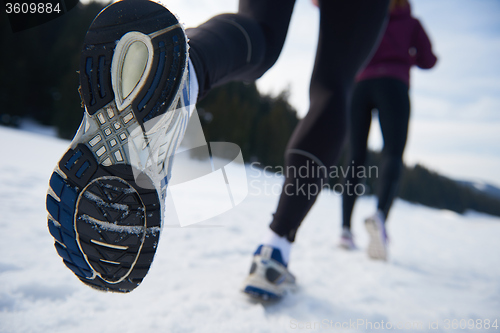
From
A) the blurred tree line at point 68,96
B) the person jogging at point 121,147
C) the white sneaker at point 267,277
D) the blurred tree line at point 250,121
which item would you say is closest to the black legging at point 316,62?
the white sneaker at point 267,277

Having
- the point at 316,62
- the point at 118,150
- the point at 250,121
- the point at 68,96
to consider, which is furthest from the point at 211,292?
the point at 250,121

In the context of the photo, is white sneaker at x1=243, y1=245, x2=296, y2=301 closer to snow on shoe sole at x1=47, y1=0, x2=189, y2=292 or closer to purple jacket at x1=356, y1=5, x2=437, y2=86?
snow on shoe sole at x1=47, y1=0, x2=189, y2=292

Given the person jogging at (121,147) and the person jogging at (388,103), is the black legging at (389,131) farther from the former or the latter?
the person jogging at (121,147)

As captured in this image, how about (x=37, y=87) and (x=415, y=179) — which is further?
(x=415, y=179)

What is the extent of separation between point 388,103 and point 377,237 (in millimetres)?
563

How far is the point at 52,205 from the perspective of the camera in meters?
0.36

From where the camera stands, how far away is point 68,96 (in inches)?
327

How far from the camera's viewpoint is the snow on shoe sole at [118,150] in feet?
1.16

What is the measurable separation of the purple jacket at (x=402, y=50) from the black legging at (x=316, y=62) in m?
0.68

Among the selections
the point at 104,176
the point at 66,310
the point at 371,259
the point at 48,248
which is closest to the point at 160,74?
the point at 104,176

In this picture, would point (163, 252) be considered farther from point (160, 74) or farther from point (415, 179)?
point (415, 179)

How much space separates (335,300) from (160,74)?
57 cm

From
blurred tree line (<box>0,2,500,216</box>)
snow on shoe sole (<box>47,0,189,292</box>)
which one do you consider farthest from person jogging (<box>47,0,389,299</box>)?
blurred tree line (<box>0,2,500,216</box>)

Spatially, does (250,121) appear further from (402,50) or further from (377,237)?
(377,237)
